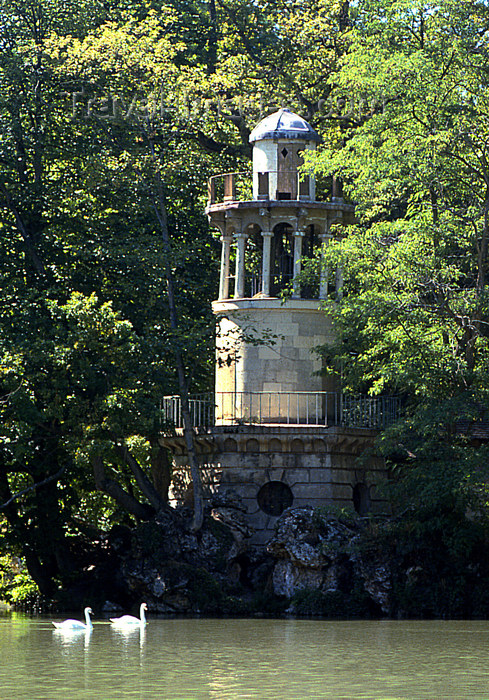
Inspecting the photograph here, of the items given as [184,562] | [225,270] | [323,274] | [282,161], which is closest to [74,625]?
[184,562]

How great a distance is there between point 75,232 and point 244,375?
7268mm

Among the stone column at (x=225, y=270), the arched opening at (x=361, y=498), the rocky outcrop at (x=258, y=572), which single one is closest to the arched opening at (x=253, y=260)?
the stone column at (x=225, y=270)

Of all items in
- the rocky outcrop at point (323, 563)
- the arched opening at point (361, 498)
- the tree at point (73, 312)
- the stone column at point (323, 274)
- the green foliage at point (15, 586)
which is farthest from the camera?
the green foliage at point (15, 586)

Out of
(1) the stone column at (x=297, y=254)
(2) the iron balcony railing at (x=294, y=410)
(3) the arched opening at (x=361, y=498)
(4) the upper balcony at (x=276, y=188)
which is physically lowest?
(3) the arched opening at (x=361, y=498)

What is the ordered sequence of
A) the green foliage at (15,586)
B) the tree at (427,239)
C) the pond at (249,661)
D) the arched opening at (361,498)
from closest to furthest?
the pond at (249,661) < the tree at (427,239) < the arched opening at (361,498) < the green foliage at (15,586)

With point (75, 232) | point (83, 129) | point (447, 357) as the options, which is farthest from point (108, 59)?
point (447, 357)

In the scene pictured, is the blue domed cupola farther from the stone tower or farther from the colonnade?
the colonnade

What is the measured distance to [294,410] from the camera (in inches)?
1729

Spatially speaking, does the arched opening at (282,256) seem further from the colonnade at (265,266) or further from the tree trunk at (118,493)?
the tree trunk at (118,493)

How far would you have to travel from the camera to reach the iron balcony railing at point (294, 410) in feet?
143

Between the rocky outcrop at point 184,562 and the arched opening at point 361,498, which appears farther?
the arched opening at point 361,498

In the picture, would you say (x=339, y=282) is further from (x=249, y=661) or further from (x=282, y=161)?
(x=249, y=661)

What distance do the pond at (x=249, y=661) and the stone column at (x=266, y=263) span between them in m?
12.6

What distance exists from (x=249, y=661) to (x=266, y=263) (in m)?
20.5
